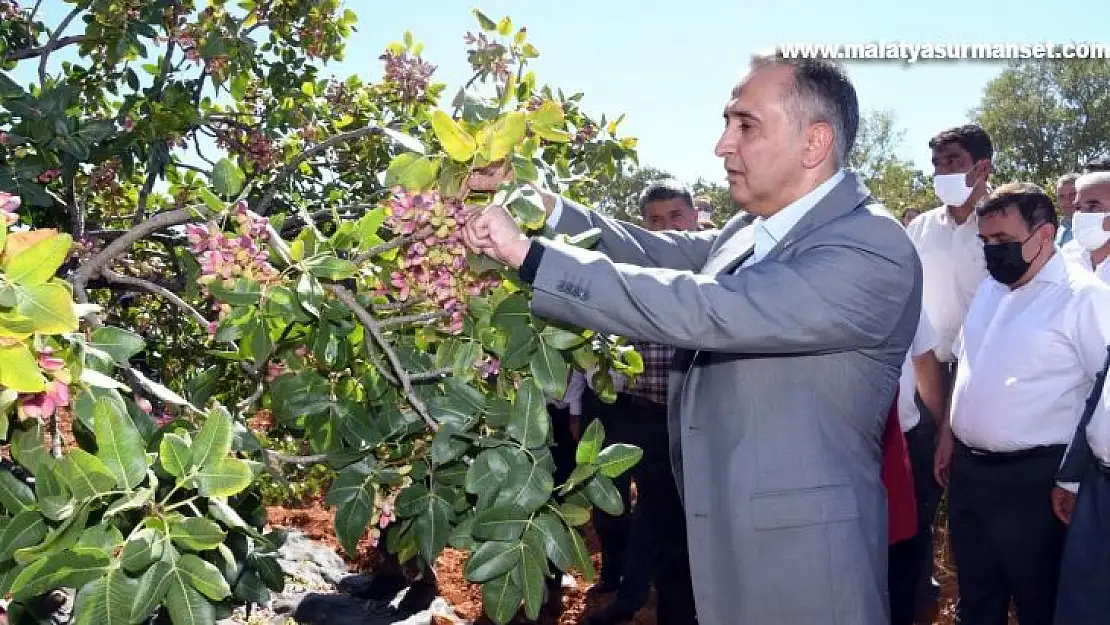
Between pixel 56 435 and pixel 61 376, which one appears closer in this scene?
pixel 61 376

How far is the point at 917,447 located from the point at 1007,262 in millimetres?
1176

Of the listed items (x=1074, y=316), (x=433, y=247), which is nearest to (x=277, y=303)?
(x=433, y=247)

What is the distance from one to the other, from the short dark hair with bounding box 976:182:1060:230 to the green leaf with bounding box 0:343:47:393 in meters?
4.08

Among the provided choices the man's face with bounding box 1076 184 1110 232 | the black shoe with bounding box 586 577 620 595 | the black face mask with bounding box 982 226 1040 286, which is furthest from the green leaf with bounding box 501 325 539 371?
the black shoe with bounding box 586 577 620 595

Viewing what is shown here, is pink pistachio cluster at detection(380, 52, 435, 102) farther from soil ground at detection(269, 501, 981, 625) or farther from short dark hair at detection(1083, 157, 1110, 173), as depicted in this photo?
short dark hair at detection(1083, 157, 1110, 173)

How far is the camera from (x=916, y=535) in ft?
16.9

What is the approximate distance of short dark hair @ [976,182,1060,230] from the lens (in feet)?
14.8

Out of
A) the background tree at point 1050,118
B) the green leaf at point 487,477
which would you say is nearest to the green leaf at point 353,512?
the green leaf at point 487,477

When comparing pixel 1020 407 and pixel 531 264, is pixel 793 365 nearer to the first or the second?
pixel 531 264

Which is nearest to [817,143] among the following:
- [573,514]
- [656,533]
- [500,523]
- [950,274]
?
[573,514]

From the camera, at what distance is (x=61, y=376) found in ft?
5.26

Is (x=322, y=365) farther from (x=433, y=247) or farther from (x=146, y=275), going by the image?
(x=146, y=275)

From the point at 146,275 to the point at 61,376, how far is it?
2489mm

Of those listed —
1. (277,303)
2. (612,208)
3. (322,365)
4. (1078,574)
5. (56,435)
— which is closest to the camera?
(56,435)
